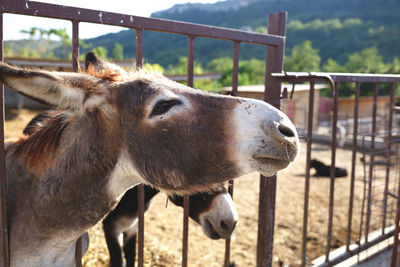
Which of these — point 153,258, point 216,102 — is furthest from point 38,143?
point 153,258

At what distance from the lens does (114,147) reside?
152 centimetres

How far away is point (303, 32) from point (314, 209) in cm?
9830

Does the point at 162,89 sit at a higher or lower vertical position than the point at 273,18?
lower

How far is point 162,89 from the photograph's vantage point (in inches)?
57.5

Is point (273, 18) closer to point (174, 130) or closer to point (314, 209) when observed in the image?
point (174, 130)

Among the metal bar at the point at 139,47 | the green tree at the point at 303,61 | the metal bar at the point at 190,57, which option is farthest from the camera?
the green tree at the point at 303,61

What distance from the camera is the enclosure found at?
5.68 feet

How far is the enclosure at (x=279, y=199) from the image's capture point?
1732 mm

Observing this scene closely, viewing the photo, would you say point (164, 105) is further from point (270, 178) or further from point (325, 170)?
point (325, 170)

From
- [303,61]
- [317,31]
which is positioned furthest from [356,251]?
[317,31]

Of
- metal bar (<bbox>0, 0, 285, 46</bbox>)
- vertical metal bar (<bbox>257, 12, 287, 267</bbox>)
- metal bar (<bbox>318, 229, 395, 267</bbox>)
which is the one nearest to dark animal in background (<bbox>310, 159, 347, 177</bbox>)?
metal bar (<bbox>318, 229, 395, 267</bbox>)

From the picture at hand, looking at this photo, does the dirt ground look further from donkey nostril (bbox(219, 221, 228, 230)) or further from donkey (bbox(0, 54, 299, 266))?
donkey (bbox(0, 54, 299, 266))

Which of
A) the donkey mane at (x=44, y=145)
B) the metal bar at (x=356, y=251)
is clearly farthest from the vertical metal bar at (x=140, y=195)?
the metal bar at (x=356, y=251)

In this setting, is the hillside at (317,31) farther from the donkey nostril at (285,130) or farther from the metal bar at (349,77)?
the donkey nostril at (285,130)
